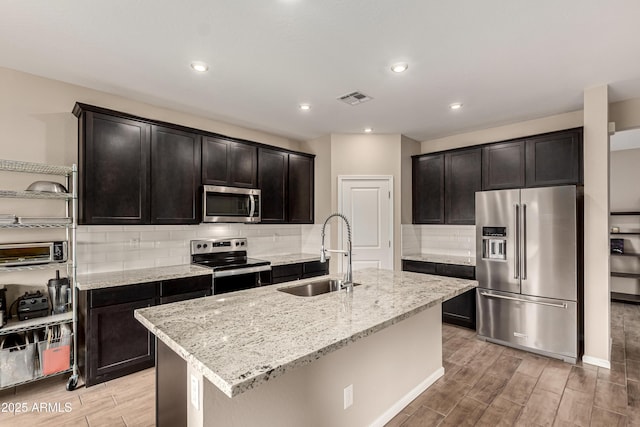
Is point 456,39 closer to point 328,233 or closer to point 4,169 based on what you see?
point 328,233

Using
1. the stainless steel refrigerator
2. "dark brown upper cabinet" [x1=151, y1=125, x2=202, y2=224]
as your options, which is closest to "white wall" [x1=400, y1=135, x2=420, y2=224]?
the stainless steel refrigerator

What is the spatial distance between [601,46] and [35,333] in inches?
201

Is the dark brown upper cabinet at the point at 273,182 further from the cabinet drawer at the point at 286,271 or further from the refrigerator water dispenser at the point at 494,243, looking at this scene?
the refrigerator water dispenser at the point at 494,243

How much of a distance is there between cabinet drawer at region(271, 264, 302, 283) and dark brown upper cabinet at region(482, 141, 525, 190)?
9.09 ft

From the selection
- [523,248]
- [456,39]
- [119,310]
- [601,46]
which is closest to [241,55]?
[456,39]

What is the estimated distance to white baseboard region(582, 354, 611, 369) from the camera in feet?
10.00

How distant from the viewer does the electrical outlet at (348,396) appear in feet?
6.27

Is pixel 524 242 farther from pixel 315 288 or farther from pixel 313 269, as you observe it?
pixel 313 269

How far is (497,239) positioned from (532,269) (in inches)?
18.3

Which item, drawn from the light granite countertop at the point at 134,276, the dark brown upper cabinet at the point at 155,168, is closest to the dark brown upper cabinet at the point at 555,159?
the dark brown upper cabinet at the point at 155,168

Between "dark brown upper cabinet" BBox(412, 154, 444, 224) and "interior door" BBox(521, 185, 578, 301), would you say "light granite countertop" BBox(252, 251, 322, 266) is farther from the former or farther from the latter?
"interior door" BBox(521, 185, 578, 301)

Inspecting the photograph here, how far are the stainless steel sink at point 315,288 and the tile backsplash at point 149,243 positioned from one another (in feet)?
6.44

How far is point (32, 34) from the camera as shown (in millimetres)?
2221

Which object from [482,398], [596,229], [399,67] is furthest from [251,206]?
[596,229]
